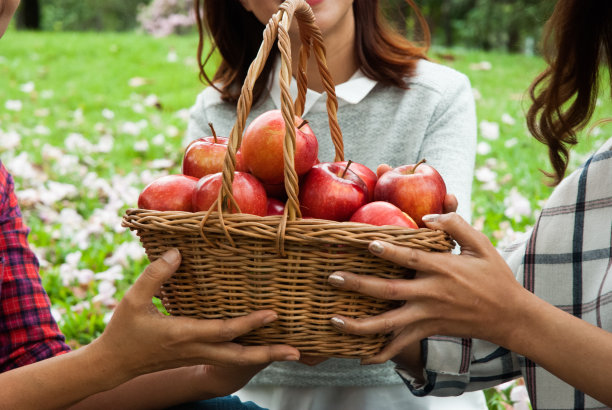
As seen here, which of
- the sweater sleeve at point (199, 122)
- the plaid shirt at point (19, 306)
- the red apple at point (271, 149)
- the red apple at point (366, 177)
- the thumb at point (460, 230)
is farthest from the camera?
the sweater sleeve at point (199, 122)

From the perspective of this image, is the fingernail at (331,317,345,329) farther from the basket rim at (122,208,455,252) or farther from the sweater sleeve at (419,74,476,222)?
the sweater sleeve at (419,74,476,222)

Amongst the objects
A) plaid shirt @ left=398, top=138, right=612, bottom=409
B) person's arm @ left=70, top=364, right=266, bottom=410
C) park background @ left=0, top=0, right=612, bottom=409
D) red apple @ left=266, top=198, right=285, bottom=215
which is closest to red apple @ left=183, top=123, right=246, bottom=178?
red apple @ left=266, top=198, right=285, bottom=215

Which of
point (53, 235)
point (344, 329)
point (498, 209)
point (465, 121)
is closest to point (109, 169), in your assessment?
point (53, 235)

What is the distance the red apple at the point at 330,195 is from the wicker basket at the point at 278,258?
14cm

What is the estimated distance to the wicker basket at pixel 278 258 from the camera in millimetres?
1229

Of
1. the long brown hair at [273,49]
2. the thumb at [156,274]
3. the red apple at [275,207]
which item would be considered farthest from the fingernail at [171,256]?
the long brown hair at [273,49]

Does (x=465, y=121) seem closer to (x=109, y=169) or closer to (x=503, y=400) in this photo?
(x=503, y=400)

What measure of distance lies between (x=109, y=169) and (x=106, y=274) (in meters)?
1.81

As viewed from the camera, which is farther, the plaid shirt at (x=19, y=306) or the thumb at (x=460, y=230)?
the plaid shirt at (x=19, y=306)

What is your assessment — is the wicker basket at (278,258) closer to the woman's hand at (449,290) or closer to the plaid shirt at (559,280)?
the woman's hand at (449,290)

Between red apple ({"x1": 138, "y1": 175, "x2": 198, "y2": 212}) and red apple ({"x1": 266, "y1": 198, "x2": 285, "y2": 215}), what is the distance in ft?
0.56

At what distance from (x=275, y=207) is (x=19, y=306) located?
36.6 inches

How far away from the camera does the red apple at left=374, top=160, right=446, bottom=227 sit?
55.6 inches

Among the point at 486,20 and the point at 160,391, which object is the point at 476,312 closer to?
the point at 160,391
